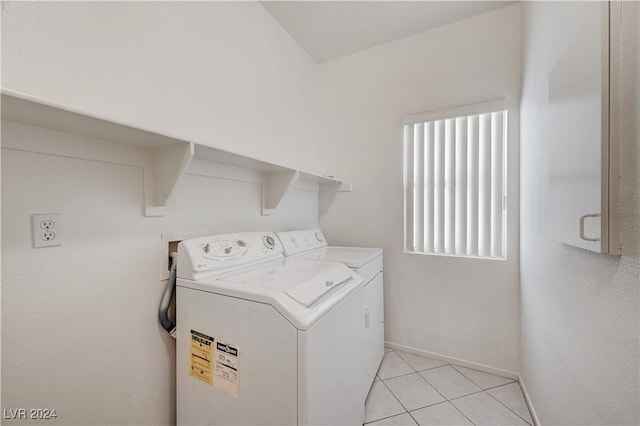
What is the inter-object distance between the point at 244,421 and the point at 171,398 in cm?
55

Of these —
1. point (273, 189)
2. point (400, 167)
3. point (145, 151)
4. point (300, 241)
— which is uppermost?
point (400, 167)

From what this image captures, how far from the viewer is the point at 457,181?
203cm

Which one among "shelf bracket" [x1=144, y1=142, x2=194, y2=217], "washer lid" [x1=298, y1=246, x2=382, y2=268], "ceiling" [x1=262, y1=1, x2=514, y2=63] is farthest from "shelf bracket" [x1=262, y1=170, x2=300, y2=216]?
"ceiling" [x1=262, y1=1, x2=514, y2=63]

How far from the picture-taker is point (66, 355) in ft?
2.96

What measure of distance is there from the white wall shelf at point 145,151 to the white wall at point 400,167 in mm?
933

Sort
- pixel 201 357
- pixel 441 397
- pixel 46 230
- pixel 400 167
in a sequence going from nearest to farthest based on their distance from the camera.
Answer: pixel 46 230
pixel 201 357
pixel 441 397
pixel 400 167

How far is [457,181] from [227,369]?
204 centimetres

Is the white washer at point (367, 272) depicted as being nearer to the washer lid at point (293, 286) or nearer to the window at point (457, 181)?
the washer lid at point (293, 286)

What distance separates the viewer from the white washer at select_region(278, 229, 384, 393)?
1.60 metres

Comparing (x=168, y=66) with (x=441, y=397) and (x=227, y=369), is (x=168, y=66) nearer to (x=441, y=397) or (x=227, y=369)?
(x=227, y=369)

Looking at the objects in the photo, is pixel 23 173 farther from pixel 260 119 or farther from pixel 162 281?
pixel 260 119

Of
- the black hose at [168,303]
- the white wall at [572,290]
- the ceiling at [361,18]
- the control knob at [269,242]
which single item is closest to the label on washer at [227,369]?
the black hose at [168,303]

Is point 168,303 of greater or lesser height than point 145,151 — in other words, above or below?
below

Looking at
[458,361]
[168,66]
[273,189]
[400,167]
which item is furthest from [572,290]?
[168,66]
